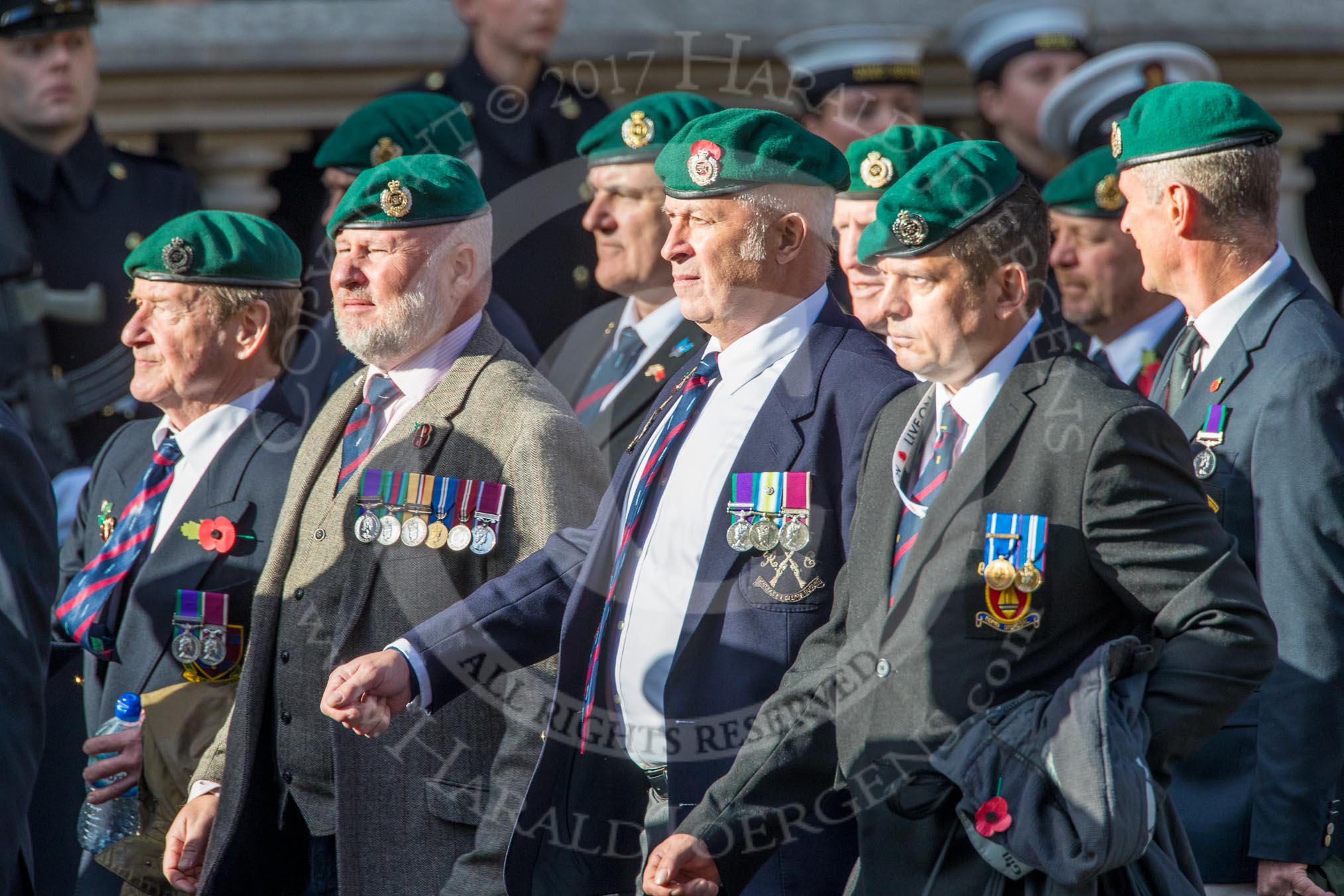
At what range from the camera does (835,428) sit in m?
3.33

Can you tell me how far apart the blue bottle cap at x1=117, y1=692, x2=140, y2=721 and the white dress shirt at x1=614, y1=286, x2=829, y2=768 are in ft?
4.41

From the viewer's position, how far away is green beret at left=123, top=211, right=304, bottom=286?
14.4 feet

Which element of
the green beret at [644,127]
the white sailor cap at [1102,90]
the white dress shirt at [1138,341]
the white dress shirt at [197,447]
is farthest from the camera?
the white sailor cap at [1102,90]

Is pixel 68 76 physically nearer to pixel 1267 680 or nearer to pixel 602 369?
pixel 602 369

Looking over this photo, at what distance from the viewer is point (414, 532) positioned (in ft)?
12.4

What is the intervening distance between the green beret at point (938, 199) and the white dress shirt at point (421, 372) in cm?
119

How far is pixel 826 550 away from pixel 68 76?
3985 mm

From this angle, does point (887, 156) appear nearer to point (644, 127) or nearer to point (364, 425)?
point (644, 127)

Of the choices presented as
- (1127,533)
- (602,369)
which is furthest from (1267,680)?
(602,369)

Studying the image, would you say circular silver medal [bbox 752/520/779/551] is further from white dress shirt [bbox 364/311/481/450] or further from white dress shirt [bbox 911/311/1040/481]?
white dress shirt [bbox 364/311/481/450]

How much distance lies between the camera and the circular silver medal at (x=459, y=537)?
3.74 metres

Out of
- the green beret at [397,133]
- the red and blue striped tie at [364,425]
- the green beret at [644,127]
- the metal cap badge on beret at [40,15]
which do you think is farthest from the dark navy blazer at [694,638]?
the metal cap badge on beret at [40,15]

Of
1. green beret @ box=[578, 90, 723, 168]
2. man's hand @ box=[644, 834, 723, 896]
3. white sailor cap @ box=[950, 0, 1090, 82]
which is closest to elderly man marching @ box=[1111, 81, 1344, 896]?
man's hand @ box=[644, 834, 723, 896]

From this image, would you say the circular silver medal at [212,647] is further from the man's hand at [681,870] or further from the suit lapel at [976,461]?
the suit lapel at [976,461]
